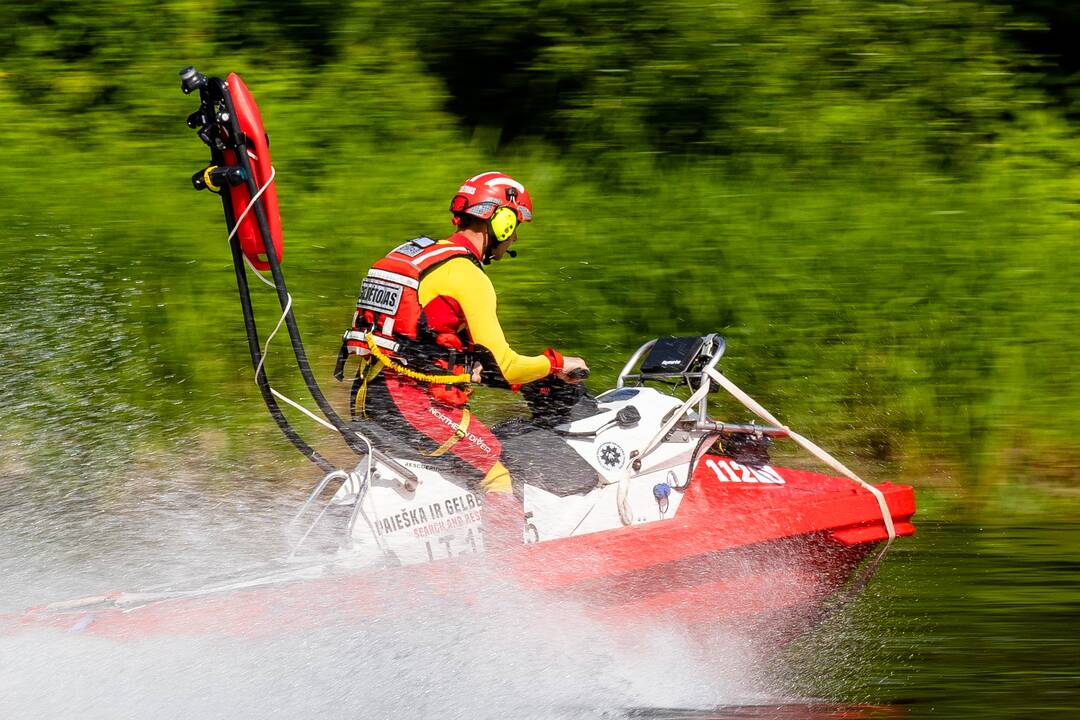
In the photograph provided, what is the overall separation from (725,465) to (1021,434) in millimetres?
3492

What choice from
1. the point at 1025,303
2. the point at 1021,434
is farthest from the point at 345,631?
the point at 1025,303

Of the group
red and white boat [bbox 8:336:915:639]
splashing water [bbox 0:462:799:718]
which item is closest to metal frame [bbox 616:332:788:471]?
red and white boat [bbox 8:336:915:639]

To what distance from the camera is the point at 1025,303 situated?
28.2ft

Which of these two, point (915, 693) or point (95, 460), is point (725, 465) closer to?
point (915, 693)

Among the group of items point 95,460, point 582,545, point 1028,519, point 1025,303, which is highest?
point 582,545

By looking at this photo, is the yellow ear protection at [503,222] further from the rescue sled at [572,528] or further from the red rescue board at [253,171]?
the red rescue board at [253,171]

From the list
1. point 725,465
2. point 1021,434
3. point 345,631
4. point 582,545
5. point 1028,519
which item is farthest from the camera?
point 1021,434

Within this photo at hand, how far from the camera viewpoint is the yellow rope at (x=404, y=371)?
16.4ft

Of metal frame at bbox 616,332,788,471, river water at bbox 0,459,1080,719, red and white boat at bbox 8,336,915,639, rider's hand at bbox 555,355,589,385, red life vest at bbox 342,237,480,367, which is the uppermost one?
red life vest at bbox 342,237,480,367

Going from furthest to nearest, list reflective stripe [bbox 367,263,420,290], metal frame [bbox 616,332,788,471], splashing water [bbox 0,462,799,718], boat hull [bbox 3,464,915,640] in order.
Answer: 1. metal frame [bbox 616,332,788,471]
2. reflective stripe [bbox 367,263,420,290]
3. boat hull [bbox 3,464,915,640]
4. splashing water [bbox 0,462,799,718]

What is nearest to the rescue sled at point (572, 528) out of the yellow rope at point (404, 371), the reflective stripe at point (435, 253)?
the yellow rope at point (404, 371)

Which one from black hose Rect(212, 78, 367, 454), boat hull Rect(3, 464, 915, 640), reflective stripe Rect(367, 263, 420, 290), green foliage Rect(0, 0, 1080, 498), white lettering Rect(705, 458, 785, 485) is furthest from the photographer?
green foliage Rect(0, 0, 1080, 498)

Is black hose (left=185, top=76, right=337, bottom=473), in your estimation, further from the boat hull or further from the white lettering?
the white lettering

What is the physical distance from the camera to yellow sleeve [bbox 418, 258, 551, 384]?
5023 millimetres
